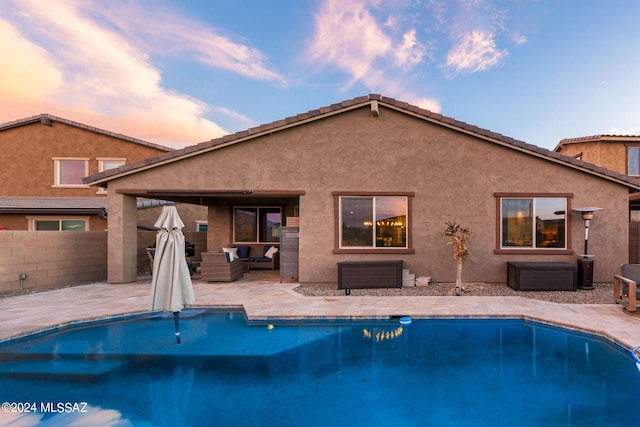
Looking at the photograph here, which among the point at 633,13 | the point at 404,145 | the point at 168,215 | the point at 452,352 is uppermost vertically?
the point at 633,13

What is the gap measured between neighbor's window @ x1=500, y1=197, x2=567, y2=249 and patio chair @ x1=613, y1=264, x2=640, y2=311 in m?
2.33

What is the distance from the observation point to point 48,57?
1261 centimetres

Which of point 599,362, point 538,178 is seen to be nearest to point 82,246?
point 599,362

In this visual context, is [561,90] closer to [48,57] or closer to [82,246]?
[82,246]

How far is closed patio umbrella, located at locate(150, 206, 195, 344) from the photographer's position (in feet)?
18.0

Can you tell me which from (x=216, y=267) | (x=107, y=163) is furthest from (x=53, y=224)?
(x=216, y=267)

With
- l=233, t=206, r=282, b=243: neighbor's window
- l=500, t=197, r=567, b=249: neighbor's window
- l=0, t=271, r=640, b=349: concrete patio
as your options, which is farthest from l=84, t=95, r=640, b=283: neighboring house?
l=233, t=206, r=282, b=243: neighbor's window

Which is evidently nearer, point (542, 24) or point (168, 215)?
point (168, 215)

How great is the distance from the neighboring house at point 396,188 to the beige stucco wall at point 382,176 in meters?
0.03

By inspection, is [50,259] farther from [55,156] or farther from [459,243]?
[459,243]

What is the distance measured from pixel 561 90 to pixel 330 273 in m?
17.2

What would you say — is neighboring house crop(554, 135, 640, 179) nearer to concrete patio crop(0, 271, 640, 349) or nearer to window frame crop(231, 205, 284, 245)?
concrete patio crop(0, 271, 640, 349)

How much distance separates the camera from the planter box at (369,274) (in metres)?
8.95

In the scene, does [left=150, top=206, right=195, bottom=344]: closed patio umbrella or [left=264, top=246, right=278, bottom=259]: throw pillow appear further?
[left=264, top=246, right=278, bottom=259]: throw pillow
